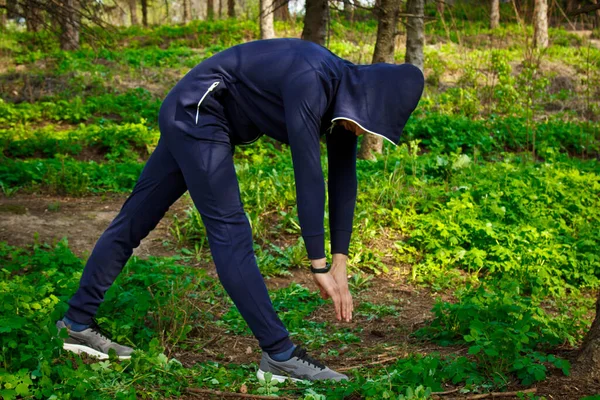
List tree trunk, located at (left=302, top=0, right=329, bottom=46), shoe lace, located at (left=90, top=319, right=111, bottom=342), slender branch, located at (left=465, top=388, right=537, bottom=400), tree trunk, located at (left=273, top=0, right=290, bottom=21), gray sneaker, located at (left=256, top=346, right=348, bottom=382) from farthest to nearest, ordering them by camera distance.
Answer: tree trunk, located at (left=302, top=0, right=329, bottom=46), tree trunk, located at (left=273, top=0, right=290, bottom=21), shoe lace, located at (left=90, top=319, right=111, bottom=342), gray sneaker, located at (left=256, top=346, right=348, bottom=382), slender branch, located at (left=465, top=388, right=537, bottom=400)

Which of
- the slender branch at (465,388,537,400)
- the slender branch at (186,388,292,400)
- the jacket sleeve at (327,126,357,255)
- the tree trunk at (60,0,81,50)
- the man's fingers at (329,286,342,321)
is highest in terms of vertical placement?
the tree trunk at (60,0,81,50)

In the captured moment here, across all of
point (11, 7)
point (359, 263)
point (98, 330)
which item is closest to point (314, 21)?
point (11, 7)

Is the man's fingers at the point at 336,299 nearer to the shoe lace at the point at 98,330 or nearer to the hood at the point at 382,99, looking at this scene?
the hood at the point at 382,99

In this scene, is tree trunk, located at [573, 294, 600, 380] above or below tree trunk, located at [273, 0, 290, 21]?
below

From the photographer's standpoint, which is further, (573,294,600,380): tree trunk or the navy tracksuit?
(573,294,600,380): tree trunk

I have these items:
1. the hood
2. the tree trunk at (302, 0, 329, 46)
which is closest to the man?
the hood

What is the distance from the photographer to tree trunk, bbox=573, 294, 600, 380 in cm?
293

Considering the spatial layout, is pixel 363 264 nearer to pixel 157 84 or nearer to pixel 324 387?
pixel 324 387

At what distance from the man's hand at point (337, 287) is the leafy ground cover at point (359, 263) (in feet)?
1.03

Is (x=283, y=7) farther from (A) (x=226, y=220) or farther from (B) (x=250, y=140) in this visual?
(A) (x=226, y=220)

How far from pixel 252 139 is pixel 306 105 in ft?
1.72

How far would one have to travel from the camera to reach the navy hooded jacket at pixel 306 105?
2533 mm

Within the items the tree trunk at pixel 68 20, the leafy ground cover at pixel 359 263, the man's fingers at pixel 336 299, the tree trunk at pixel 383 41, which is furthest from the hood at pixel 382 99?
the tree trunk at pixel 68 20

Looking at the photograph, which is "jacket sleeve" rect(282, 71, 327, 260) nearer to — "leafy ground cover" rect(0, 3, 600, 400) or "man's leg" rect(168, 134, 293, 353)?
"man's leg" rect(168, 134, 293, 353)
